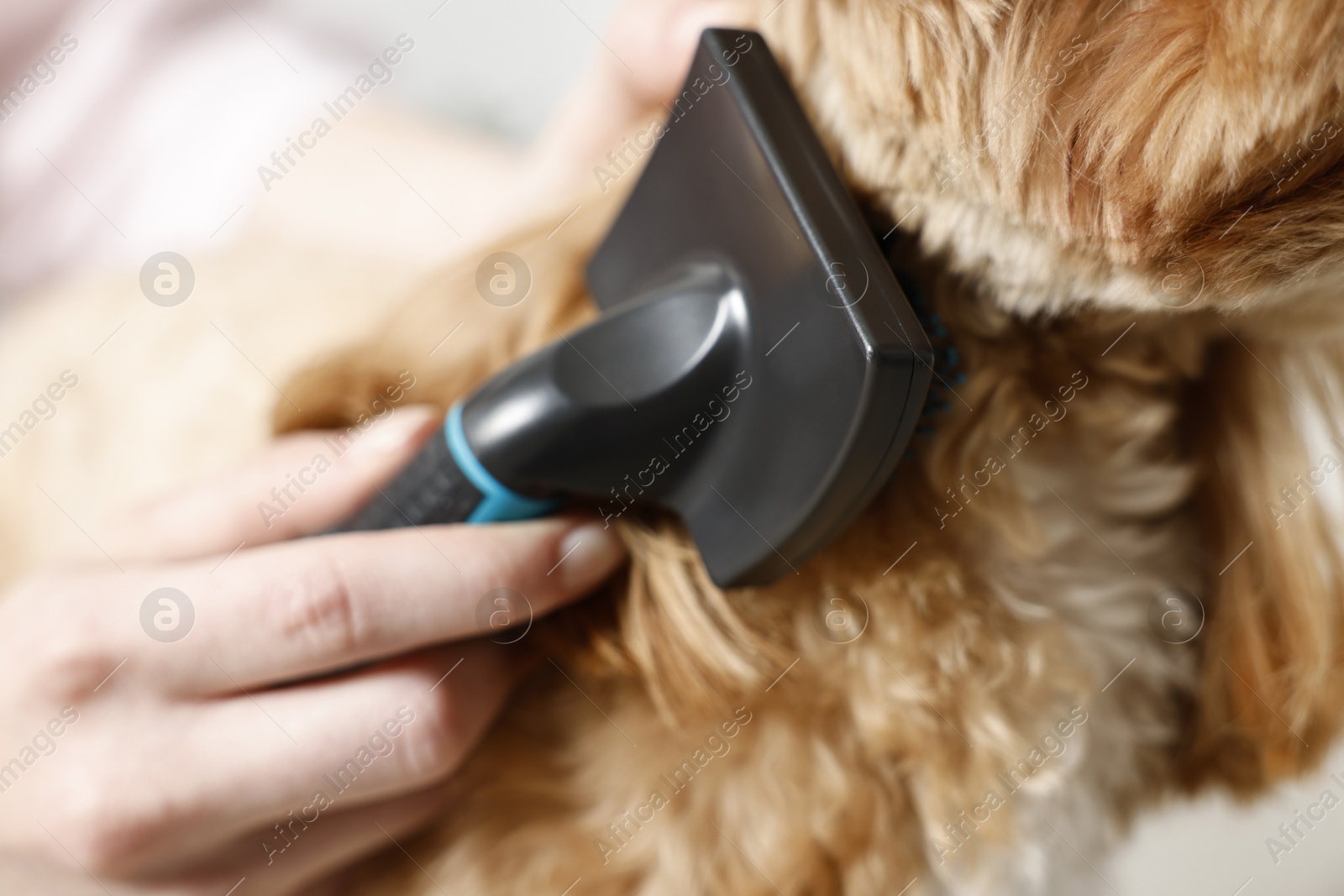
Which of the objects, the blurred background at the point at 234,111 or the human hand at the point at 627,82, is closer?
the human hand at the point at 627,82

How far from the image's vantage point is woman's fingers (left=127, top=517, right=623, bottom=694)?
53cm

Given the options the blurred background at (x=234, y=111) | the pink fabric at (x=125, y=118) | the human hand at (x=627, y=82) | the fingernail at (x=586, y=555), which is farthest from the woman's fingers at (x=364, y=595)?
the pink fabric at (x=125, y=118)

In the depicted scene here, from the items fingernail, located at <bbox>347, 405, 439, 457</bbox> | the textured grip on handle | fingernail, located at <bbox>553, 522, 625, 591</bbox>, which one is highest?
fingernail, located at <bbox>347, 405, 439, 457</bbox>

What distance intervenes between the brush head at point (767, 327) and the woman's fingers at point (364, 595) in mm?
58

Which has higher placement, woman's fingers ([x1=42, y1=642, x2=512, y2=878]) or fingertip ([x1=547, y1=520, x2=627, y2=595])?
woman's fingers ([x1=42, y1=642, x2=512, y2=878])

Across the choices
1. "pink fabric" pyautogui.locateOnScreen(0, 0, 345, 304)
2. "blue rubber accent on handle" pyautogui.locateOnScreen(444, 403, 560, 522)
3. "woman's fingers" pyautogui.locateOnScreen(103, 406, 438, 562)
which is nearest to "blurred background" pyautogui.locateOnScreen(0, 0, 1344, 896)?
"pink fabric" pyautogui.locateOnScreen(0, 0, 345, 304)

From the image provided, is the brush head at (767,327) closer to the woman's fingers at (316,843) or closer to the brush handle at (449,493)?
the brush handle at (449,493)

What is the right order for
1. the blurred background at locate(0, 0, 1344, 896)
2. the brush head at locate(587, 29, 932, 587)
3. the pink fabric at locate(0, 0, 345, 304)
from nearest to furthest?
the brush head at locate(587, 29, 932, 587), the blurred background at locate(0, 0, 1344, 896), the pink fabric at locate(0, 0, 345, 304)

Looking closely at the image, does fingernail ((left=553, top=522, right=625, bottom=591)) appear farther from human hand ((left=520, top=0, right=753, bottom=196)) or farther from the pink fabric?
the pink fabric

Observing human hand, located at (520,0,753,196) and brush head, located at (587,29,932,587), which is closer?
brush head, located at (587,29,932,587)

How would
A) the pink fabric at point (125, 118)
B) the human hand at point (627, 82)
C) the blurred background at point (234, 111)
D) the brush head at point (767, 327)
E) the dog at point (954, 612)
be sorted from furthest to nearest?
1. the pink fabric at point (125, 118)
2. the blurred background at point (234, 111)
3. the human hand at point (627, 82)
4. the dog at point (954, 612)
5. the brush head at point (767, 327)

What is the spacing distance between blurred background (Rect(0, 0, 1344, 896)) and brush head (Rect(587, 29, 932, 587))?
77 centimetres

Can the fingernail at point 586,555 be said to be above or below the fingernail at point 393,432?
below

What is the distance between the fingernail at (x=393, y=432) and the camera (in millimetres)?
564
